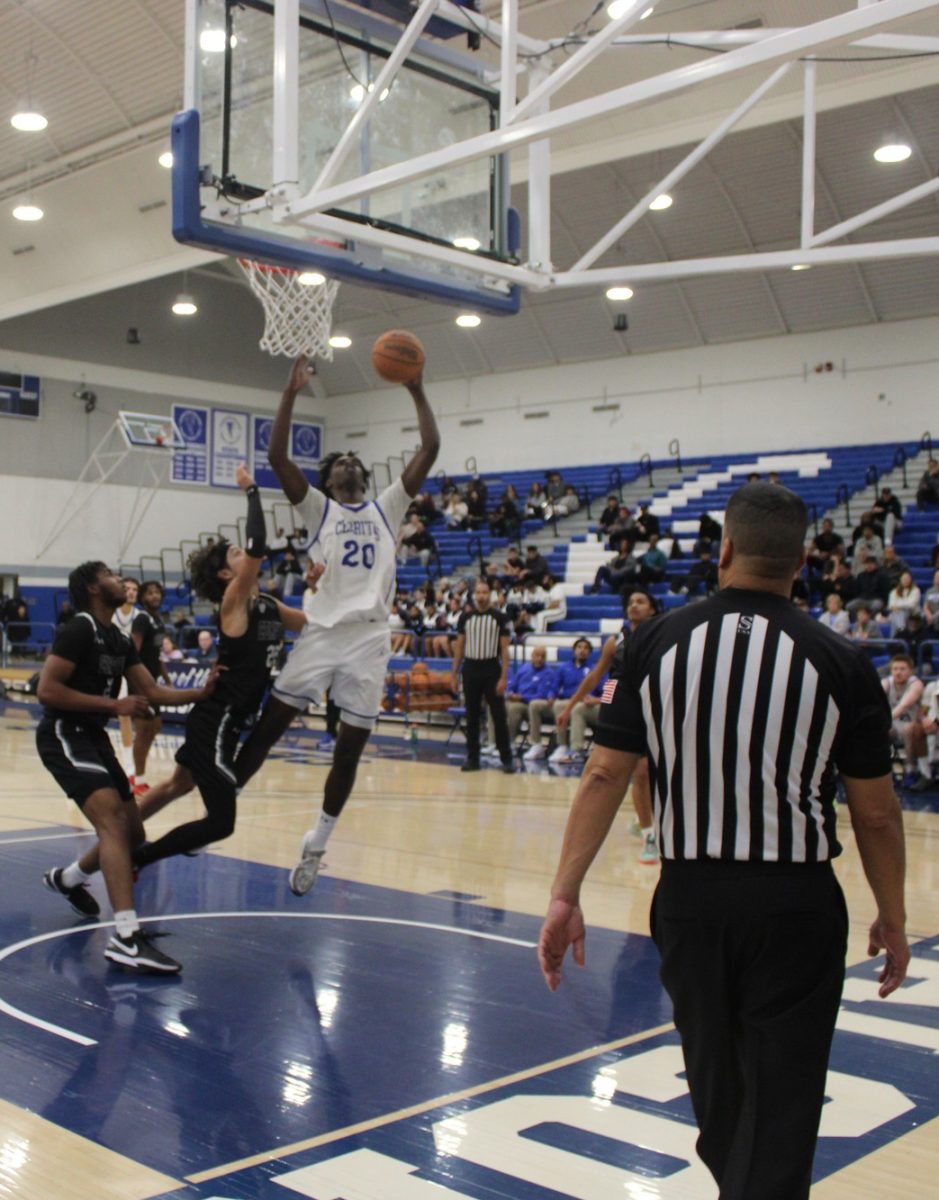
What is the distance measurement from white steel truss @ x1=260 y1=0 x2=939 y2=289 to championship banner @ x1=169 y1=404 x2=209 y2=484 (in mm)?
21135

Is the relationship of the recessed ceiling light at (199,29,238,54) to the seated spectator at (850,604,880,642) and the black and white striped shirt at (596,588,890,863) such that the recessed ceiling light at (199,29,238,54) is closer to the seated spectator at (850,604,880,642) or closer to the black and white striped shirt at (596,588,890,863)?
the black and white striped shirt at (596,588,890,863)

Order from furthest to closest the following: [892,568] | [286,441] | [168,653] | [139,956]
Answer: [168,653], [892,568], [286,441], [139,956]

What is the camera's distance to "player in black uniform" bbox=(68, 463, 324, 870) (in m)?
5.81

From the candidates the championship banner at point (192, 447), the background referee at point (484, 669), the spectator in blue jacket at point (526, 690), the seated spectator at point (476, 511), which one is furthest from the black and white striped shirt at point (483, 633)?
the championship banner at point (192, 447)

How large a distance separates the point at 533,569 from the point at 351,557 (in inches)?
540

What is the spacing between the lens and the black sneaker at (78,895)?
19.5ft

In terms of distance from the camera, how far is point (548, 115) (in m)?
5.80

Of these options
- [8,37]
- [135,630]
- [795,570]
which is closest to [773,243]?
[8,37]

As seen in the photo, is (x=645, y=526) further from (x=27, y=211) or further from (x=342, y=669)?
(x=342, y=669)

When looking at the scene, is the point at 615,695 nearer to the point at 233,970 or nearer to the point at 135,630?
the point at 233,970

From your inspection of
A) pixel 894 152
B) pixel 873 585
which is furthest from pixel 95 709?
pixel 894 152

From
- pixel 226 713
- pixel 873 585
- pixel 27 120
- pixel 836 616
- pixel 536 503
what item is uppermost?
pixel 27 120

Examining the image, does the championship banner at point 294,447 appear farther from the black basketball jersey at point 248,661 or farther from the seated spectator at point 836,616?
the black basketball jersey at point 248,661

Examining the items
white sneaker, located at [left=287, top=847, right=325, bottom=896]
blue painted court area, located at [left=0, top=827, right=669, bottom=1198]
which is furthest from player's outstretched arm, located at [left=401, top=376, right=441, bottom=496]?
blue painted court area, located at [left=0, top=827, right=669, bottom=1198]
